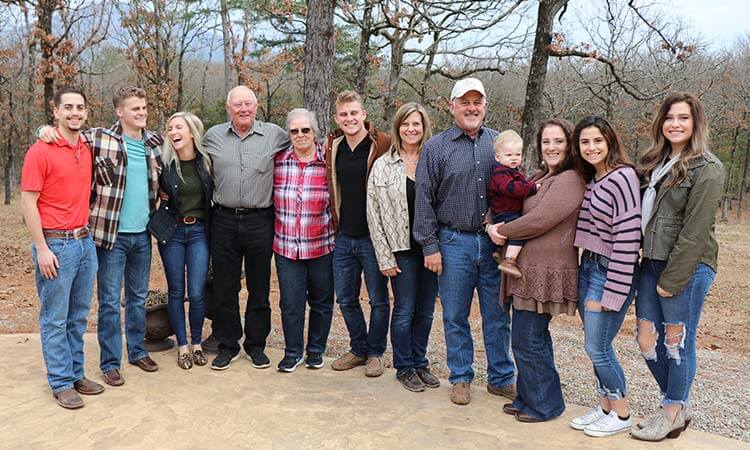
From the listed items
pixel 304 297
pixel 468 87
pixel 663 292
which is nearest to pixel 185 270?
pixel 304 297

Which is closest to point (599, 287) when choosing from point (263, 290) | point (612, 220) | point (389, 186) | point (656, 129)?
point (612, 220)

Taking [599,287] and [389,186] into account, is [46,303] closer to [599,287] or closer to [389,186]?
[389,186]

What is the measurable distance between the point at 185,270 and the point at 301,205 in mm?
1125

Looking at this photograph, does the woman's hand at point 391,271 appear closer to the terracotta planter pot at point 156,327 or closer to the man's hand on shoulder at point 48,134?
the terracotta planter pot at point 156,327

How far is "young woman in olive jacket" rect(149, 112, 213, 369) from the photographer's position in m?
4.03

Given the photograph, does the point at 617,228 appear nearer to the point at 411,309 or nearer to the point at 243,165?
the point at 411,309

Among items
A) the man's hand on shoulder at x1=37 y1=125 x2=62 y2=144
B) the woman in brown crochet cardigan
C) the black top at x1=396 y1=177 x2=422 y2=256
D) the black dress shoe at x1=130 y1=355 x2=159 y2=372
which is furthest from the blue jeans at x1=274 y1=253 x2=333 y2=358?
the man's hand on shoulder at x1=37 y1=125 x2=62 y2=144

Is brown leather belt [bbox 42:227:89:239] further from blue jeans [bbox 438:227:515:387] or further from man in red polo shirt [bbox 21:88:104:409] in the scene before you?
blue jeans [bbox 438:227:515:387]

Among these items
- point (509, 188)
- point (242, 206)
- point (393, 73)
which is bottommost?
point (242, 206)

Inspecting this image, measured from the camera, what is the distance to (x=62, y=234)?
349cm

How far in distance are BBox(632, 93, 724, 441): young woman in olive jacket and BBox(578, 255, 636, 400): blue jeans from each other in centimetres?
17

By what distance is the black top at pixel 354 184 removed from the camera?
154 inches

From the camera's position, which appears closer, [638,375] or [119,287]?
A: [119,287]

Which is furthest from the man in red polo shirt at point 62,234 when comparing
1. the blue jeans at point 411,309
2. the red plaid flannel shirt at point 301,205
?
the blue jeans at point 411,309
